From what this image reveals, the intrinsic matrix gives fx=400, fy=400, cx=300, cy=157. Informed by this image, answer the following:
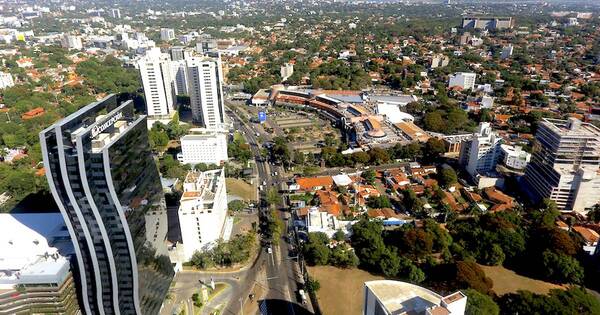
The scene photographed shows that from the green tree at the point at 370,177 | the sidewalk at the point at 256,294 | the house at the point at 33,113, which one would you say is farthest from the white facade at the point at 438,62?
the house at the point at 33,113

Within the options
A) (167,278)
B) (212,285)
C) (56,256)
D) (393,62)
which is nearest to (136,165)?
(56,256)

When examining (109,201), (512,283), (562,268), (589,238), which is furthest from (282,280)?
(589,238)

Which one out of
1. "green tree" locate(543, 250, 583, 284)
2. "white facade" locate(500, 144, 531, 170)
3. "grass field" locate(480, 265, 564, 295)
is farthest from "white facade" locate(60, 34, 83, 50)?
"green tree" locate(543, 250, 583, 284)

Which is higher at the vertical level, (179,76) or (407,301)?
(179,76)

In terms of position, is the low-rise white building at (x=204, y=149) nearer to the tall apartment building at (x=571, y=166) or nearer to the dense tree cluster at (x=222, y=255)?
the dense tree cluster at (x=222, y=255)

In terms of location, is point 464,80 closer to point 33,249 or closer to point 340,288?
point 340,288
